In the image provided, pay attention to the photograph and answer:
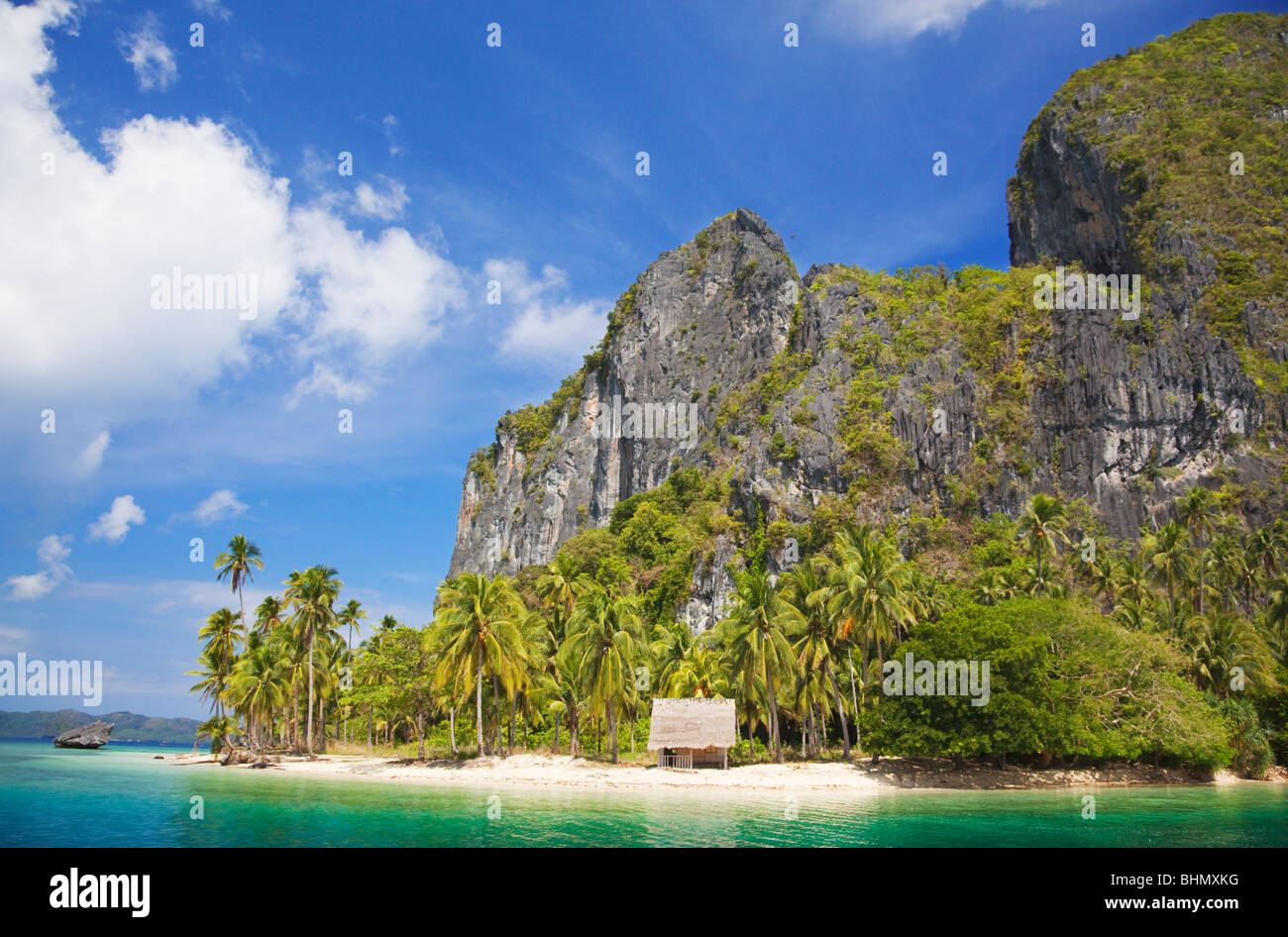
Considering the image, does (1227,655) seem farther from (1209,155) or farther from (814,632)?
(1209,155)

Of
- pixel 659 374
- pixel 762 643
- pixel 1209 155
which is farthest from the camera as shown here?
pixel 659 374

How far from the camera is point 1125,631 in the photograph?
39.2 meters

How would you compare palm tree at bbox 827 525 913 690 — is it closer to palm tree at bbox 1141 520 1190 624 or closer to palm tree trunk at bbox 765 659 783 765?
palm tree trunk at bbox 765 659 783 765

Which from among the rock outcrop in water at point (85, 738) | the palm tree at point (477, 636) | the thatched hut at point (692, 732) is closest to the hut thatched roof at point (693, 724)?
the thatched hut at point (692, 732)

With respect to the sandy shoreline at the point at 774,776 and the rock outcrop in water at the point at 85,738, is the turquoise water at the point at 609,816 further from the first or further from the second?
the rock outcrop in water at the point at 85,738

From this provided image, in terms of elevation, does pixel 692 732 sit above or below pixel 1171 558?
below

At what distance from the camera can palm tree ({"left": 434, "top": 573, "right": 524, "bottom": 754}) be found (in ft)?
136

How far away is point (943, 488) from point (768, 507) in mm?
18501

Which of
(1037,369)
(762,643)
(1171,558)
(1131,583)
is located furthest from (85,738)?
(1037,369)
